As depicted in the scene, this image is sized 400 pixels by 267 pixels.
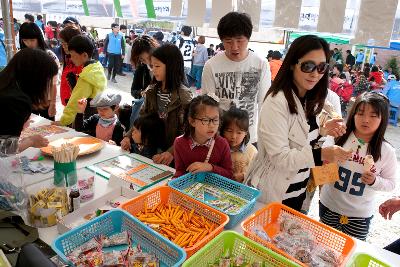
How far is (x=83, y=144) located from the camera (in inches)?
89.2

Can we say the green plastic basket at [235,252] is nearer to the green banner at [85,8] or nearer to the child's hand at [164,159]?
the child's hand at [164,159]

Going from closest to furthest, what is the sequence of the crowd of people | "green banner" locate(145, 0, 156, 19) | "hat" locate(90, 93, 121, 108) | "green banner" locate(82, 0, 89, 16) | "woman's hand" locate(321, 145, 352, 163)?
"woman's hand" locate(321, 145, 352, 163)
the crowd of people
"hat" locate(90, 93, 121, 108)
"green banner" locate(145, 0, 156, 19)
"green banner" locate(82, 0, 89, 16)

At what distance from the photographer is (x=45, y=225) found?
138cm

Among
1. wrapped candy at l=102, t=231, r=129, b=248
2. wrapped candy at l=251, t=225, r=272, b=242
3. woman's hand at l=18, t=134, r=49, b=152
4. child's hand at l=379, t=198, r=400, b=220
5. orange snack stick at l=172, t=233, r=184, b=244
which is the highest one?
woman's hand at l=18, t=134, r=49, b=152

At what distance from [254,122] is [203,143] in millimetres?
790

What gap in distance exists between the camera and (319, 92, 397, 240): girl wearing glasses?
1802 mm

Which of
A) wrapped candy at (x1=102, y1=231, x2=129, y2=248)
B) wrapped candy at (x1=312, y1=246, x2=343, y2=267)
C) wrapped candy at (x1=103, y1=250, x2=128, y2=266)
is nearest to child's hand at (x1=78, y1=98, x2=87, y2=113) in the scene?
wrapped candy at (x1=102, y1=231, x2=129, y2=248)

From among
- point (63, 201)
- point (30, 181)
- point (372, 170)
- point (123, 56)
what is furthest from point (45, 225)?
point (123, 56)

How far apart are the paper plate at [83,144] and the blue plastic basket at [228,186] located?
2.73 feet

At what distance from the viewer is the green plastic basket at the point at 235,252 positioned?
3.53ft

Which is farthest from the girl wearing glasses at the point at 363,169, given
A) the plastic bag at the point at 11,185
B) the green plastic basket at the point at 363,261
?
the plastic bag at the point at 11,185

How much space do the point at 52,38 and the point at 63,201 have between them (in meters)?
12.4

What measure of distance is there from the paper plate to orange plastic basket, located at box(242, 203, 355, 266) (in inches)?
50.8

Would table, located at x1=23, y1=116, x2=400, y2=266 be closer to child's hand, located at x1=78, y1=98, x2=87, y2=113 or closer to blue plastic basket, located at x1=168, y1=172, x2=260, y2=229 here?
blue plastic basket, located at x1=168, y1=172, x2=260, y2=229
